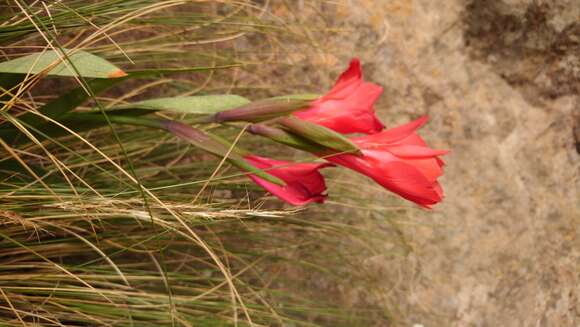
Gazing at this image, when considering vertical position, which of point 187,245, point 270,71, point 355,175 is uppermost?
point 270,71

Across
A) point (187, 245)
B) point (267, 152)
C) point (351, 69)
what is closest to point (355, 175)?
point (267, 152)

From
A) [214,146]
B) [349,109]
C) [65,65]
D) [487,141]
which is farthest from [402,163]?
[487,141]

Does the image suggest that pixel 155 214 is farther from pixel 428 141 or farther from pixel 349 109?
pixel 428 141

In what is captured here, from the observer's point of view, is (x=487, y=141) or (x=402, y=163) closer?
(x=402, y=163)

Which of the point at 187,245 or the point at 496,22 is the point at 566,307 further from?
the point at 187,245

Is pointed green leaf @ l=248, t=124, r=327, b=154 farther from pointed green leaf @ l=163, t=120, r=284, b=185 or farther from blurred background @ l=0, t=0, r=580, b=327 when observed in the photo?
blurred background @ l=0, t=0, r=580, b=327

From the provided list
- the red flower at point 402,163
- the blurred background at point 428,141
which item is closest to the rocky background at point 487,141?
the blurred background at point 428,141

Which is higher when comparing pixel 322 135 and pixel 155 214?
pixel 322 135
